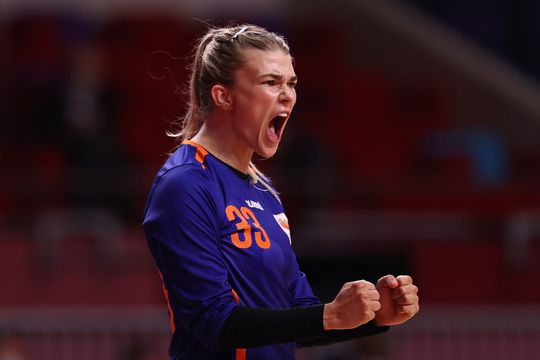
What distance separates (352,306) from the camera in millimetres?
3373

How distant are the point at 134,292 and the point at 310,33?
5720 millimetres

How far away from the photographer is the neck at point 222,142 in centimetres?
381

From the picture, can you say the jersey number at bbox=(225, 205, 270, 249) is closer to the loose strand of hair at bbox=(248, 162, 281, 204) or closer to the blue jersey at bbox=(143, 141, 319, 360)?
the blue jersey at bbox=(143, 141, 319, 360)

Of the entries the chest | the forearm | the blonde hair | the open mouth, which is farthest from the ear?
the forearm

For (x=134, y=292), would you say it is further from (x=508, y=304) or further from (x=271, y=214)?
(x=271, y=214)

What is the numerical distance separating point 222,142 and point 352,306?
0.77 meters

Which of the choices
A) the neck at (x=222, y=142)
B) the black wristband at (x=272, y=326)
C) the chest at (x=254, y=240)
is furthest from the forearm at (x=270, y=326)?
the neck at (x=222, y=142)

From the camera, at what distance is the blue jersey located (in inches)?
138

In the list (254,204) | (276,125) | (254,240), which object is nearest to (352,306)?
(254,240)

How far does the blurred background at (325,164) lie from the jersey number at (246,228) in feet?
9.52

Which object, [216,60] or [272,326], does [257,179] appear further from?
[272,326]

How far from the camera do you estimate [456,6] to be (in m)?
15.0

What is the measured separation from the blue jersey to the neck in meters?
0.03

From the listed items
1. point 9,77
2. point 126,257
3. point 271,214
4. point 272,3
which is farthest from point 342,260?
point 272,3
